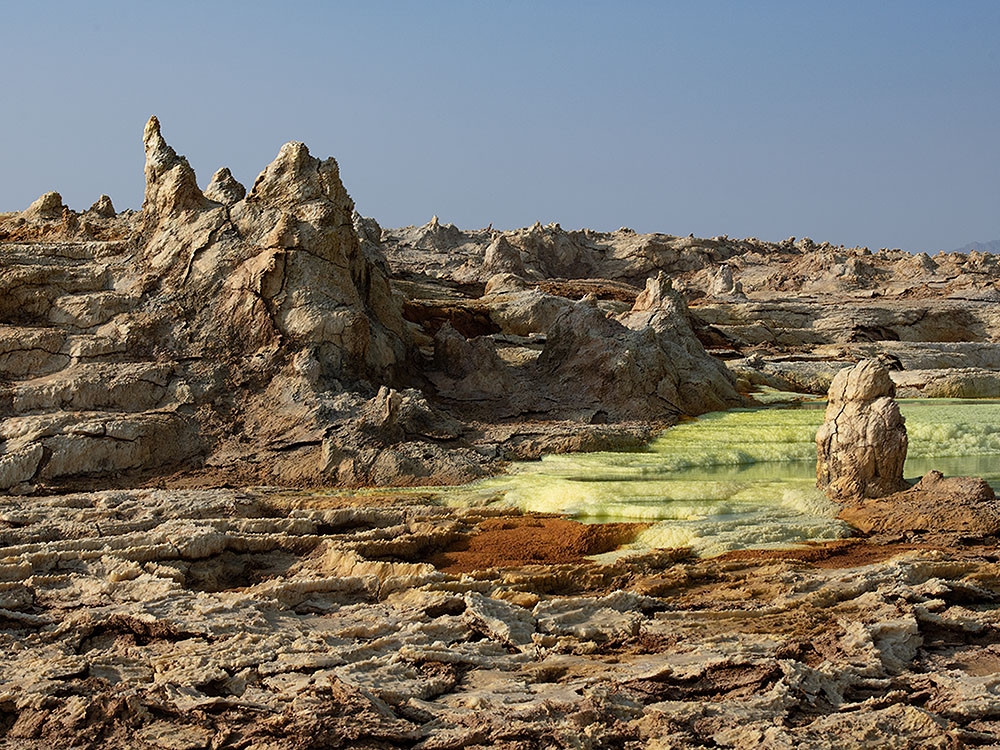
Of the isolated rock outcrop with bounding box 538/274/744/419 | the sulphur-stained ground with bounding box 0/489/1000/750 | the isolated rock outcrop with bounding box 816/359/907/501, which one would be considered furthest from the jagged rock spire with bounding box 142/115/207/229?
the isolated rock outcrop with bounding box 816/359/907/501

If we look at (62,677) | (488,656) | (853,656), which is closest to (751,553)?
(853,656)

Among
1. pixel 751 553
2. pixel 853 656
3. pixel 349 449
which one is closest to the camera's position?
pixel 853 656

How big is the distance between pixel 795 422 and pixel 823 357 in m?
8.95

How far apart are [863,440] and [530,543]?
3.76m

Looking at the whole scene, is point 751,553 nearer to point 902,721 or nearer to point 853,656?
point 853,656

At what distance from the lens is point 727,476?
505 inches

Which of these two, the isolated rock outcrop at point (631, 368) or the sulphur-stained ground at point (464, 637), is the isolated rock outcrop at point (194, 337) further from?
the isolated rock outcrop at point (631, 368)

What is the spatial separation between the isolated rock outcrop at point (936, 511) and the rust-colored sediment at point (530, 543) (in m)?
2.24

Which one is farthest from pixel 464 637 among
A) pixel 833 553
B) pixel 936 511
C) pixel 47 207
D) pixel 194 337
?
pixel 47 207

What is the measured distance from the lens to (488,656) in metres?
6.36

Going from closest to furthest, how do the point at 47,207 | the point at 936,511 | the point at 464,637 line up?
the point at 464,637 → the point at 936,511 → the point at 47,207

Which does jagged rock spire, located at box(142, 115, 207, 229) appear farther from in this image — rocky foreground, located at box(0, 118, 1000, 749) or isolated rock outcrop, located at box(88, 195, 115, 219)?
isolated rock outcrop, located at box(88, 195, 115, 219)

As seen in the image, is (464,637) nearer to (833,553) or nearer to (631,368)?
(833,553)

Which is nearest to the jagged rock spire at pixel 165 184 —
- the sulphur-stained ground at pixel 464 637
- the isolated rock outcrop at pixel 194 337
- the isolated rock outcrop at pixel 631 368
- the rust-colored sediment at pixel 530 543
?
the isolated rock outcrop at pixel 194 337
